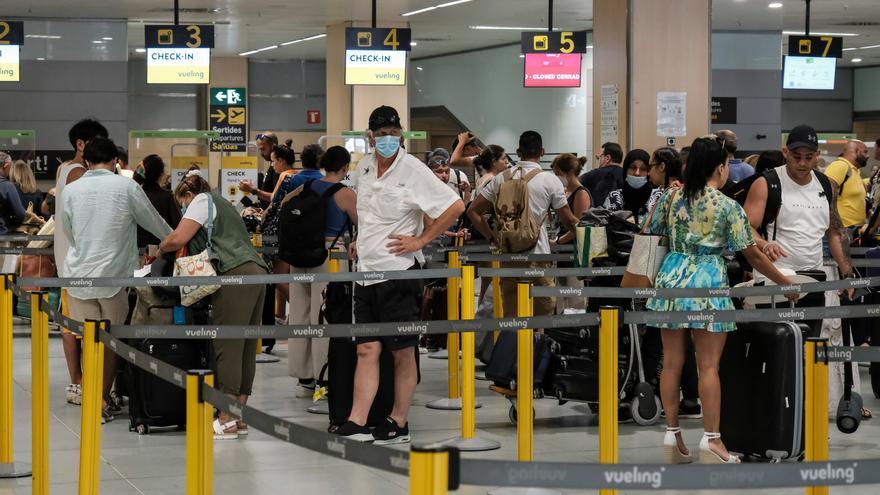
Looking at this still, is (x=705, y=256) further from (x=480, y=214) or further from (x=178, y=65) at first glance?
(x=178, y=65)

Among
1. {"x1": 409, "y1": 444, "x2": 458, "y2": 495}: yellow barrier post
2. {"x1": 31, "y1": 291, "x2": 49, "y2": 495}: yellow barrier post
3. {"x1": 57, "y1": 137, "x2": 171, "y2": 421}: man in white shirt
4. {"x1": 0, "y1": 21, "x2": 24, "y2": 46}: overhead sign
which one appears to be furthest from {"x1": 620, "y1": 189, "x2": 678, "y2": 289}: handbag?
{"x1": 0, "y1": 21, "x2": 24, "y2": 46}: overhead sign

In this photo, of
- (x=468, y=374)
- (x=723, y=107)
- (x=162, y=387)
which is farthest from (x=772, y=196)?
(x=723, y=107)

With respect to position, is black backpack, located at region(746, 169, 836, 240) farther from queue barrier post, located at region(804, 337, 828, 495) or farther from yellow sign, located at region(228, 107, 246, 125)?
yellow sign, located at region(228, 107, 246, 125)

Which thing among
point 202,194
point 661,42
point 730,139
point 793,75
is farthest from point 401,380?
point 793,75

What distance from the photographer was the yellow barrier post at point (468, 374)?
6.00 m

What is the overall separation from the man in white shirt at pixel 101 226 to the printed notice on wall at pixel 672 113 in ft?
24.5

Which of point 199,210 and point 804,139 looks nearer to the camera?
point 804,139

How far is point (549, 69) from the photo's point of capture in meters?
19.2

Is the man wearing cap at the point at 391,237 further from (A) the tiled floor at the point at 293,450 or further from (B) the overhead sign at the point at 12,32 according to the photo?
(B) the overhead sign at the point at 12,32

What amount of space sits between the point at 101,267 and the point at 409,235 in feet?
6.25

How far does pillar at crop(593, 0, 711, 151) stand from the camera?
531 inches

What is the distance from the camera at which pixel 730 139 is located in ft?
31.1

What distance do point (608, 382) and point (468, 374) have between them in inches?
43.7

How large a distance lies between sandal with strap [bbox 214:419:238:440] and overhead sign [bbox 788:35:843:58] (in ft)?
47.2
